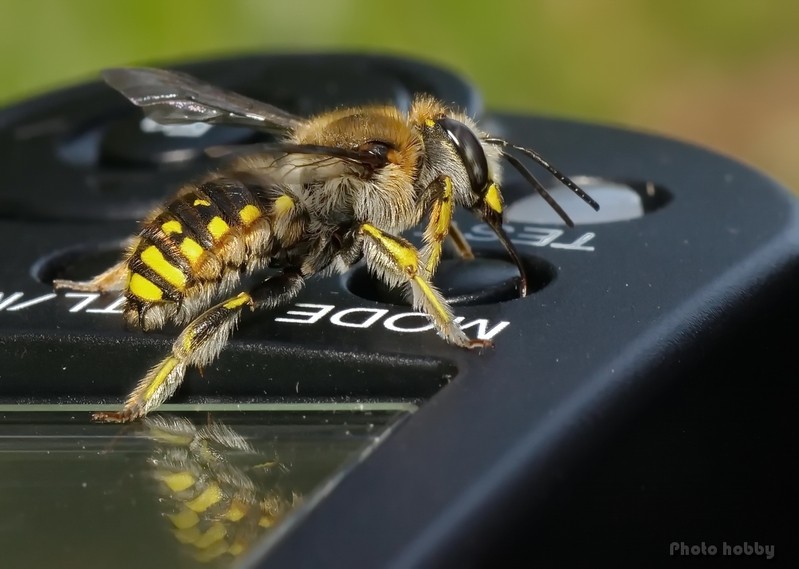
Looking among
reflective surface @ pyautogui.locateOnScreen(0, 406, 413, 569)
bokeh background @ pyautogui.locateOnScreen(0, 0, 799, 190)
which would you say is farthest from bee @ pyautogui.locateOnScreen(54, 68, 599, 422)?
bokeh background @ pyautogui.locateOnScreen(0, 0, 799, 190)

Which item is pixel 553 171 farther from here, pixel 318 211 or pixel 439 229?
pixel 318 211

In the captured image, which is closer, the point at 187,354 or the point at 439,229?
the point at 187,354

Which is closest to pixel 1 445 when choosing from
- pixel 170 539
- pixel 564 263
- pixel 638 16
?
pixel 170 539

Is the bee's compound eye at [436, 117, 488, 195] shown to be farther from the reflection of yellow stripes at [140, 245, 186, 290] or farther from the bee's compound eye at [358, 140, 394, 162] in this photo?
the reflection of yellow stripes at [140, 245, 186, 290]

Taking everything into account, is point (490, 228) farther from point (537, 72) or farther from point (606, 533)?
point (537, 72)

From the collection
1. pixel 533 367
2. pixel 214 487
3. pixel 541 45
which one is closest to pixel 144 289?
pixel 214 487

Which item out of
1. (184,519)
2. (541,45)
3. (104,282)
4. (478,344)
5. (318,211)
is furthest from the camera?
(541,45)
